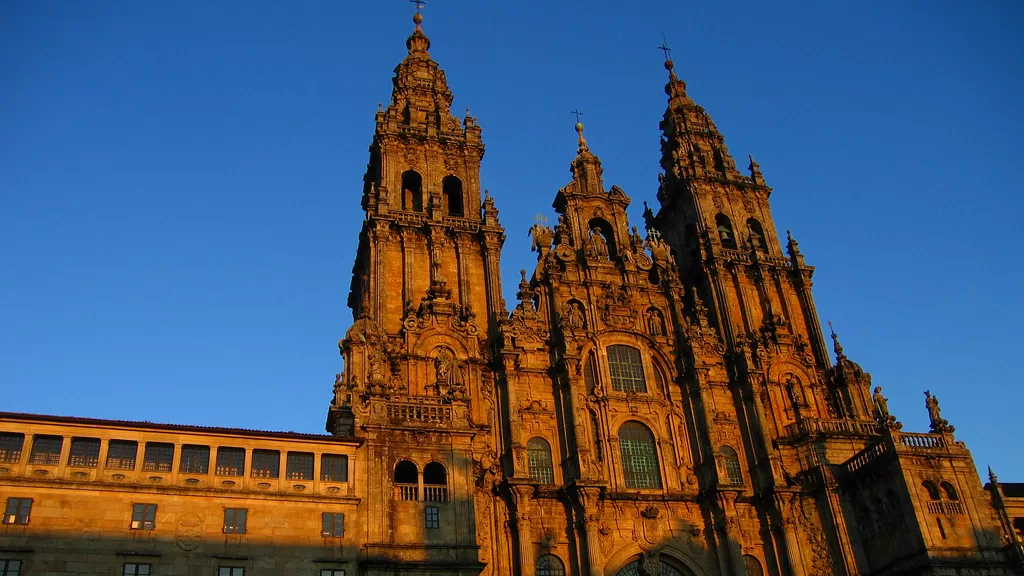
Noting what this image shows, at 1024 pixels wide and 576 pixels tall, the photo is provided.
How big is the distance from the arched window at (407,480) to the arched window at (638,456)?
38.3ft

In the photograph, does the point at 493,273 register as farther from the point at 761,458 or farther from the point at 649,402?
the point at 761,458

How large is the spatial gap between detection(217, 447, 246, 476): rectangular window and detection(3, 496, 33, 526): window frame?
554 centimetres

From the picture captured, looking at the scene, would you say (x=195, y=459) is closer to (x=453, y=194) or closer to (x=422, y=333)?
(x=422, y=333)

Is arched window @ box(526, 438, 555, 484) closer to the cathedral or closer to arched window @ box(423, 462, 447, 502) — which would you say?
the cathedral

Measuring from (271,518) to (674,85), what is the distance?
144ft

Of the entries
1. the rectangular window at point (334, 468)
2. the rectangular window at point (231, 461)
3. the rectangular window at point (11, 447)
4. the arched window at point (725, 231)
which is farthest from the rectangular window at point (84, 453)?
the arched window at point (725, 231)

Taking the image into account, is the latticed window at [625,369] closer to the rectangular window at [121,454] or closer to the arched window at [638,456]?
the arched window at [638,456]

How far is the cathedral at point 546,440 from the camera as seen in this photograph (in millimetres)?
29094

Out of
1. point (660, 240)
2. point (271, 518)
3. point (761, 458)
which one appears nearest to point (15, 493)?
point (271, 518)

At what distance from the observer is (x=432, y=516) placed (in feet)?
104

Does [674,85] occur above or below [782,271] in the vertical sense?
above

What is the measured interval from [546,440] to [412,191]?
16933 mm

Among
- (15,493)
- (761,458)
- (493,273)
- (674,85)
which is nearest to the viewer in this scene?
(15,493)

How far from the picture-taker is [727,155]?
5725 cm
